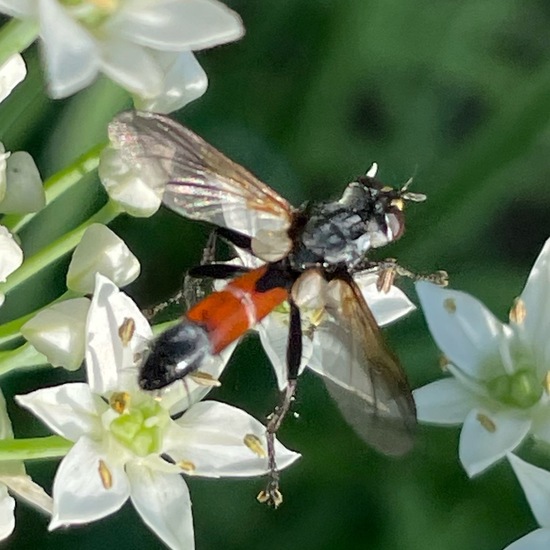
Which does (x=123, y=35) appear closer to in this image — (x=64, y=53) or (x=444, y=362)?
(x=64, y=53)

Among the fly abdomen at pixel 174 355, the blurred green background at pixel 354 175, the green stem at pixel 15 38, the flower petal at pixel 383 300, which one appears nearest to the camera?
the green stem at pixel 15 38

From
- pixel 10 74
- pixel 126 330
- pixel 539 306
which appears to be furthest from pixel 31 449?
pixel 539 306

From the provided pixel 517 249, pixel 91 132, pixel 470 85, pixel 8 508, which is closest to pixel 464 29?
pixel 470 85

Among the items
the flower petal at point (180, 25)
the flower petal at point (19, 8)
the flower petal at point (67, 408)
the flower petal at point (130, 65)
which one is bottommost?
the flower petal at point (67, 408)

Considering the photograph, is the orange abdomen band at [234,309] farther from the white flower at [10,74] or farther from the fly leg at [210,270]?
the white flower at [10,74]

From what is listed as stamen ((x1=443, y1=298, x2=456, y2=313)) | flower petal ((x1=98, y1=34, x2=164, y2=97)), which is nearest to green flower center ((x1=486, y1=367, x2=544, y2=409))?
stamen ((x1=443, y1=298, x2=456, y2=313))

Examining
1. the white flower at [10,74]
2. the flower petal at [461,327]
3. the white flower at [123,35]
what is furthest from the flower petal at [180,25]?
the flower petal at [461,327]

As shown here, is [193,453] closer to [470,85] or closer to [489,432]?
[489,432]
